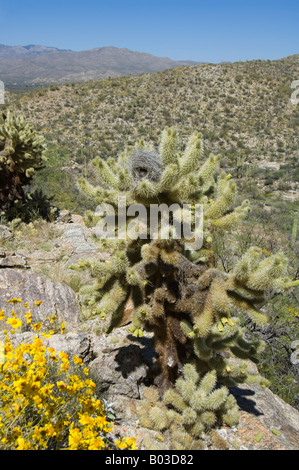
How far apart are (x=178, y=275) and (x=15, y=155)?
5547 millimetres

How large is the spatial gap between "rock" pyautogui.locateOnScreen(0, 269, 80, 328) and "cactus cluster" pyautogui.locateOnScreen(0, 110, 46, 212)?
3.42m

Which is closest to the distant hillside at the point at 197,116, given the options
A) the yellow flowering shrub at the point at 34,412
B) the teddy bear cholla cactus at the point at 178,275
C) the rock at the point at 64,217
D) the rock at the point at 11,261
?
the rock at the point at 64,217

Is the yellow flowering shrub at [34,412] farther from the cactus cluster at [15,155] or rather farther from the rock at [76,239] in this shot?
the cactus cluster at [15,155]

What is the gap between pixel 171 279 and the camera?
2758mm

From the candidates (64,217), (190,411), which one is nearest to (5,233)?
(64,217)

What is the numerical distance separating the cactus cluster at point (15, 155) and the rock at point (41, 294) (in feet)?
11.2

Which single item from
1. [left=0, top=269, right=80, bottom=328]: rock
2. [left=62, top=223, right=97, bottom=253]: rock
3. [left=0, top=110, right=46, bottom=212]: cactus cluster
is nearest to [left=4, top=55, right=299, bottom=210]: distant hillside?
[left=0, top=110, right=46, bottom=212]: cactus cluster

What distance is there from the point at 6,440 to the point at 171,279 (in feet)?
5.27

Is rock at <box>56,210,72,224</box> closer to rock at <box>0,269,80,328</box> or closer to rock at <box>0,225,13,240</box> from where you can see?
rock at <box>0,225,13,240</box>

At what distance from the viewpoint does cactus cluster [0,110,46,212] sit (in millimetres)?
6594

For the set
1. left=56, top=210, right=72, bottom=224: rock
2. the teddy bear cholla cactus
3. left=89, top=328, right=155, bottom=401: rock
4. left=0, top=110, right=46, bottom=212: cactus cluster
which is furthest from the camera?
left=56, top=210, right=72, bottom=224: rock

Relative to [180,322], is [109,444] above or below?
below

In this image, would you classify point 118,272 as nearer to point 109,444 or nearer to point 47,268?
point 109,444
